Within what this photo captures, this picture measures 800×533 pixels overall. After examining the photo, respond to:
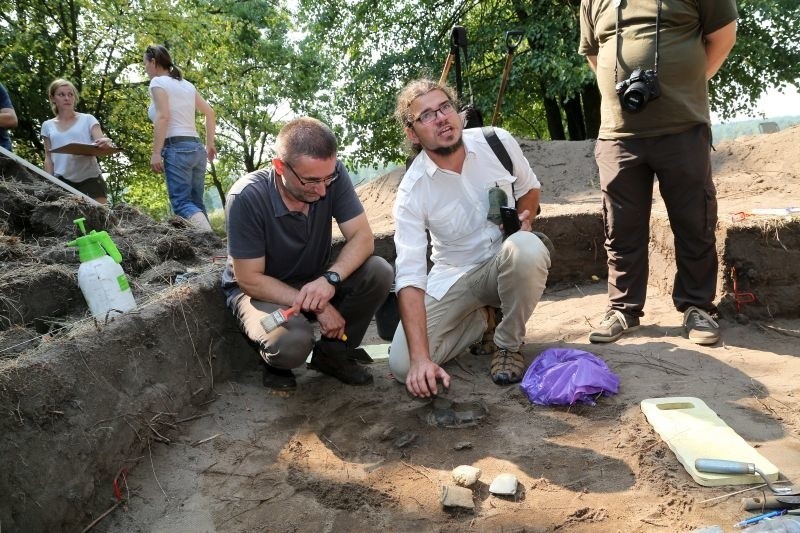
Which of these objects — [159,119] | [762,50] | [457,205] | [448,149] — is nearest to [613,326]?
[457,205]

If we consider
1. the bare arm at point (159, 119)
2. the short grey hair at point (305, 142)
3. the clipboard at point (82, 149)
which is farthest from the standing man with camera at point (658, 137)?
the clipboard at point (82, 149)

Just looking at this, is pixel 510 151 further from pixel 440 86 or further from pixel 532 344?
pixel 532 344

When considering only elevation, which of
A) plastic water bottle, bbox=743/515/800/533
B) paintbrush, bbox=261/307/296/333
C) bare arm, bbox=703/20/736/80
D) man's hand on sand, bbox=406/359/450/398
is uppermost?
bare arm, bbox=703/20/736/80

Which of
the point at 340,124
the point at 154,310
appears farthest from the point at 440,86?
the point at 340,124

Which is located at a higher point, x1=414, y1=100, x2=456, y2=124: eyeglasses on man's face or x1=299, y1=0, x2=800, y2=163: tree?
x1=299, y1=0, x2=800, y2=163: tree

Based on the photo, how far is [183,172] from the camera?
5195 mm

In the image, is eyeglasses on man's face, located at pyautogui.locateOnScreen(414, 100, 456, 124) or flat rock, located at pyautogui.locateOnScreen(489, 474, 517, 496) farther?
eyeglasses on man's face, located at pyautogui.locateOnScreen(414, 100, 456, 124)

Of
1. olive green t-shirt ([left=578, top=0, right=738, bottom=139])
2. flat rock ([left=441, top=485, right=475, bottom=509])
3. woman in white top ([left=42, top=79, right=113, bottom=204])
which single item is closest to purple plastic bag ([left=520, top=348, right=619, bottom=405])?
flat rock ([left=441, top=485, right=475, bottom=509])

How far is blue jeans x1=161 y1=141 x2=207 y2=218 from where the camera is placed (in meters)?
5.13

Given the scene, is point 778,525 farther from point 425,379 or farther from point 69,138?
point 69,138

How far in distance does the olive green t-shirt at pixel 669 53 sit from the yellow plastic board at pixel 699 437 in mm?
1420

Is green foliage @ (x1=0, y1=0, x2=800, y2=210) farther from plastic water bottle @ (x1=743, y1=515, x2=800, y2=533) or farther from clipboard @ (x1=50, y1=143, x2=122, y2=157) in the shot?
plastic water bottle @ (x1=743, y1=515, x2=800, y2=533)

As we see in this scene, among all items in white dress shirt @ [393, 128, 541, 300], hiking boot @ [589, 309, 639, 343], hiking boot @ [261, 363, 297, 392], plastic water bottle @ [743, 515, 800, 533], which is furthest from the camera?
hiking boot @ [589, 309, 639, 343]

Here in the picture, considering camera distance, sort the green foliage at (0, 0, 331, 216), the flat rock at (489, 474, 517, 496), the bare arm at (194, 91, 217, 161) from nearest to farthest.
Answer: the flat rock at (489, 474, 517, 496)
the bare arm at (194, 91, 217, 161)
the green foliage at (0, 0, 331, 216)
